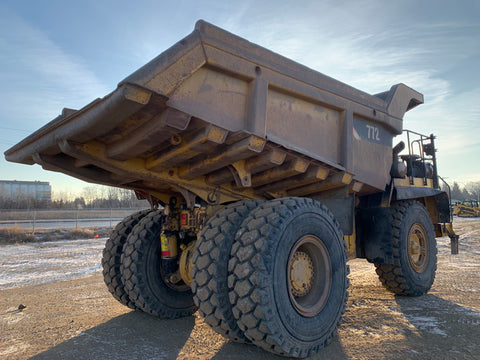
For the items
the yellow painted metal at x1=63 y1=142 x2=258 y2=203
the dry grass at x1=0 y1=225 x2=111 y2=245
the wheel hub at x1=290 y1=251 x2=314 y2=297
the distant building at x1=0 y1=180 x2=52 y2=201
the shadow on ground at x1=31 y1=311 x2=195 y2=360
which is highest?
the distant building at x1=0 y1=180 x2=52 y2=201

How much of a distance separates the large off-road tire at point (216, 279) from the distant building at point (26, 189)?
53.6m

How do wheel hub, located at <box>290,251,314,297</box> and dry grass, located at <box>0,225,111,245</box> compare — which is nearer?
wheel hub, located at <box>290,251,314,297</box>

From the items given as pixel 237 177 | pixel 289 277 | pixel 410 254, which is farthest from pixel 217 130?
pixel 410 254

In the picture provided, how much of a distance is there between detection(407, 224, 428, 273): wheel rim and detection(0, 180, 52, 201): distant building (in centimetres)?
5313

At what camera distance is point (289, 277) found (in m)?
3.18

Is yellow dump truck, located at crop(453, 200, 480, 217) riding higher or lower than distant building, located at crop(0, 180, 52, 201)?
lower

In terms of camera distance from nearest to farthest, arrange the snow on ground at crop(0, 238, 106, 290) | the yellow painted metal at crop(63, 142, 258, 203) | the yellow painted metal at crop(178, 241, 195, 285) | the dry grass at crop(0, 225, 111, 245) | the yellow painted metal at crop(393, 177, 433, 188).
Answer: the yellow painted metal at crop(63, 142, 258, 203) → the yellow painted metal at crop(178, 241, 195, 285) → the yellow painted metal at crop(393, 177, 433, 188) → the snow on ground at crop(0, 238, 106, 290) → the dry grass at crop(0, 225, 111, 245)

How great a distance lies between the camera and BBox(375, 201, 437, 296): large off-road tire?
518 cm

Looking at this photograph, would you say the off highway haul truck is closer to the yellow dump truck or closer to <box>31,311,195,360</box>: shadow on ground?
<box>31,311,195,360</box>: shadow on ground

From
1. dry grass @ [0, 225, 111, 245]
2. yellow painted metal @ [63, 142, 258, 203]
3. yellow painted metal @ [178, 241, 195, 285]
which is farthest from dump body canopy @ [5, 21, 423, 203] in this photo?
dry grass @ [0, 225, 111, 245]

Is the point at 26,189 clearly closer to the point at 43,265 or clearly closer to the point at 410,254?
the point at 43,265

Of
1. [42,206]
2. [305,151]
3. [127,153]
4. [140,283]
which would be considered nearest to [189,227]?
[140,283]

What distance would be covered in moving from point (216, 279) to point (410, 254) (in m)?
3.70

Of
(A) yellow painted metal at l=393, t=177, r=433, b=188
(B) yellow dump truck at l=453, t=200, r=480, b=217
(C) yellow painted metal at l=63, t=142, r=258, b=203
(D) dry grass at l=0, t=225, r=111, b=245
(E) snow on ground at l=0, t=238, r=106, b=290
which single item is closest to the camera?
(C) yellow painted metal at l=63, t=142, r=258, b=203
